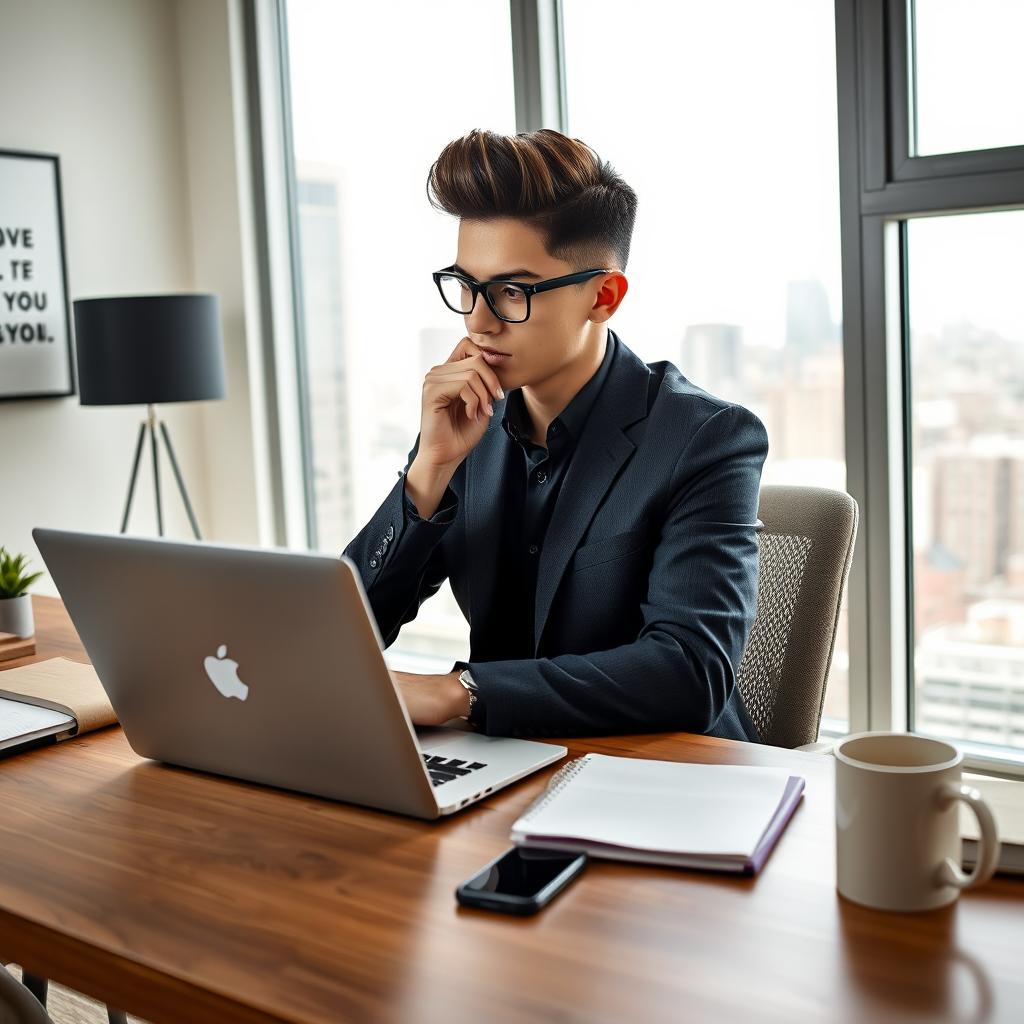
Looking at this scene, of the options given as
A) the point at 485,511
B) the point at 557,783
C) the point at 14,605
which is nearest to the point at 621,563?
the point at 485,511

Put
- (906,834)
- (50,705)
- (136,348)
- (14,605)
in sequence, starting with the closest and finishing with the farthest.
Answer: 1. (906,834)
2. (50,705)
3. (14,605)
4. (136,348)

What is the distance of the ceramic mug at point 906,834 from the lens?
32.7 inches

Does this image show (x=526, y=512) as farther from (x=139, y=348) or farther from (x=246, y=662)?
(x=139, y=348)

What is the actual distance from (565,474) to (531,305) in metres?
0.25

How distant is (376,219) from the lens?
367 cm

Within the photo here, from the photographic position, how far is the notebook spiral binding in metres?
1.03

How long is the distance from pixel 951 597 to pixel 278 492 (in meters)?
2.15

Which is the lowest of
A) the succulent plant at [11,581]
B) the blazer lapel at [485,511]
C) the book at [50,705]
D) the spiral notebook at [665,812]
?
the spiral notebook at [665,812]

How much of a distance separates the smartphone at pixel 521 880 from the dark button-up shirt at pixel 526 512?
2.31 ft

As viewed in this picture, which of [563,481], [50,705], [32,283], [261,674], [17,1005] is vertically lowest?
[17,1005]

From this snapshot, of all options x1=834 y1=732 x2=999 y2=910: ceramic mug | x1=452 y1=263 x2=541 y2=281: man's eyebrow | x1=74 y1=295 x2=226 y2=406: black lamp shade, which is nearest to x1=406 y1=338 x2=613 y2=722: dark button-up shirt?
x1=452 y1=263 x2=541 y2=281: man's eyebrow

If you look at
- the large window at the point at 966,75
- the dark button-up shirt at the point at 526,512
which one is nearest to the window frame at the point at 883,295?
the large window at the point at 966,75

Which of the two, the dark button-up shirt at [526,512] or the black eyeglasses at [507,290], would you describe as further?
the dark button-up shirt at [526,512]

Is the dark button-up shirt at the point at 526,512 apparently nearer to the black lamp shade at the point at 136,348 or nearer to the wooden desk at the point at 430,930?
the wooden desk at the point at 430,930
